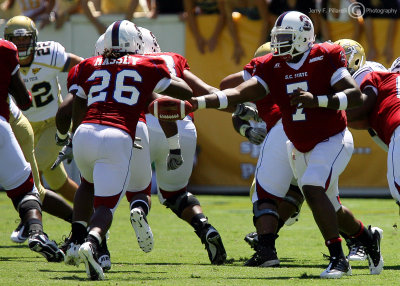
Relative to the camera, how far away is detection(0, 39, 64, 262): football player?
20.1ft

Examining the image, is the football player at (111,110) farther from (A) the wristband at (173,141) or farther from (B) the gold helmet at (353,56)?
(B) the gold helmet at (353,56)

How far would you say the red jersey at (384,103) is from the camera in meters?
6.10

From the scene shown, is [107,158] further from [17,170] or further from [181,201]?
[181,201]

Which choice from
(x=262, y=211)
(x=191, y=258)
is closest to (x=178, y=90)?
(x=262, y=211)

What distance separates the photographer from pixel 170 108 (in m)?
5.22

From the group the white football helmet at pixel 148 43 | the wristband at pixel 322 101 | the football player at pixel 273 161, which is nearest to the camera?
the wristband at pixel 322 101

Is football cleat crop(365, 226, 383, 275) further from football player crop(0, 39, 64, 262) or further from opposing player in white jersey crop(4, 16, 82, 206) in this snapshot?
opposing player in white jersey crop(4, 16, 82, 206)

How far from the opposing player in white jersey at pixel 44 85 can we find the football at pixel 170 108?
2594 mm

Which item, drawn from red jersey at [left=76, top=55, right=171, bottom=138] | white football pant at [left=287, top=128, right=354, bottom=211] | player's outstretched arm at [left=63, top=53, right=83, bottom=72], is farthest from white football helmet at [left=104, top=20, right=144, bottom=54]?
player's outstretched arm at [left=63, top=53, right=83, bottom=72]

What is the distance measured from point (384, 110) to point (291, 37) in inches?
38.0

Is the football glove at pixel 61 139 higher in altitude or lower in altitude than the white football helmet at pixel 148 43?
lower

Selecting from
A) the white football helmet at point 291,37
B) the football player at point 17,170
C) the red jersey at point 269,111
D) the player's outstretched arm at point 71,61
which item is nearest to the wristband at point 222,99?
the white football helmet at point 291,37

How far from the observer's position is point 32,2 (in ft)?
43.9

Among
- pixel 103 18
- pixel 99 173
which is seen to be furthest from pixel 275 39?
pixel 103 18
